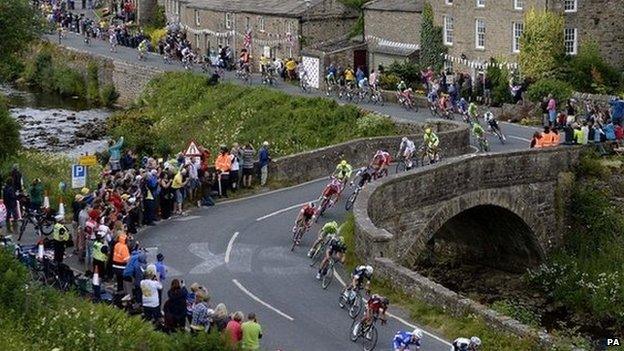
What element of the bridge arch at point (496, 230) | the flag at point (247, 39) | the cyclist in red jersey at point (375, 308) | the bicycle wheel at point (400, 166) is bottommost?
the bridge arch at point (496, 230)

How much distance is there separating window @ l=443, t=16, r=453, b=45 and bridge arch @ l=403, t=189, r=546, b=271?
20.5 m

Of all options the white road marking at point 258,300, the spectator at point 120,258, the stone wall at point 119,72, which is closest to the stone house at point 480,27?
the stone wall at point 119,72

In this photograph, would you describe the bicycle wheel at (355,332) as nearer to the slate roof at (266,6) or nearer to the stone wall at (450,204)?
the stone wall at (450,204)

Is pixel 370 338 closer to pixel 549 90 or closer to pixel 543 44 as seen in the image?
pixel 549 90

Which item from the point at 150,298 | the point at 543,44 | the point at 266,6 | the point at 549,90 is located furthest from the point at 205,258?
the point at 266,6

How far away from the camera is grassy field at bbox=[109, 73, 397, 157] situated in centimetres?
5178

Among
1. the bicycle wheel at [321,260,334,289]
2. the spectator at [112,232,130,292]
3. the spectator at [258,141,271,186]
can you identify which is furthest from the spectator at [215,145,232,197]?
the spectator at [112,232,130,292]

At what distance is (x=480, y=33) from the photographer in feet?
192

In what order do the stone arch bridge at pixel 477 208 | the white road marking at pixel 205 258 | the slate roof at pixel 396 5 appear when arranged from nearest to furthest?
the white road marking at pixel 205 258
the stone arch bridge at pixel 477 208
the slate roof at pixel 396 5

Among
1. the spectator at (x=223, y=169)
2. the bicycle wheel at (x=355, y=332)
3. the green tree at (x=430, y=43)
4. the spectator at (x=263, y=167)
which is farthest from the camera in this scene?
the green tree at (x=430, y=43)

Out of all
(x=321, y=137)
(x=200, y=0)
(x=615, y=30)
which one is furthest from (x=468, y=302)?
(x=200, y=0)

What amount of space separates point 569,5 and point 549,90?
25.2 ft

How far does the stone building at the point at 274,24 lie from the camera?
6694cm

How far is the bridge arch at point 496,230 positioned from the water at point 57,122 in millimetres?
21966
